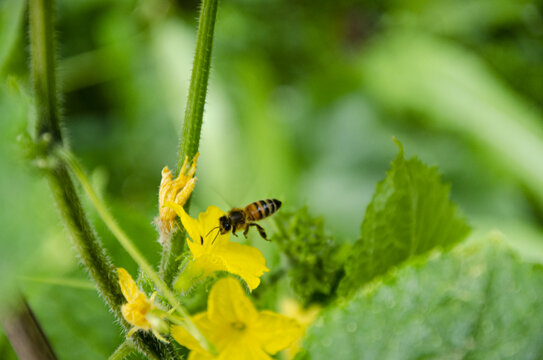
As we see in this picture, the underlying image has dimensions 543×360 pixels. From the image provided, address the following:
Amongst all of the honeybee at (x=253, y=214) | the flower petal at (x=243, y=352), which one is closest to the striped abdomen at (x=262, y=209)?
the honeybee at (x=253, y=214)

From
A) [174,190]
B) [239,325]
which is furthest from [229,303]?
[174,190]

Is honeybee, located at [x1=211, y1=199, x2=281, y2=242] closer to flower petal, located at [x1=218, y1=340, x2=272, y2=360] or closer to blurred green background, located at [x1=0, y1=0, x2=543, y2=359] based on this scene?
flower petal, located at [x1=218, y1=340, x2=272, y2=360]

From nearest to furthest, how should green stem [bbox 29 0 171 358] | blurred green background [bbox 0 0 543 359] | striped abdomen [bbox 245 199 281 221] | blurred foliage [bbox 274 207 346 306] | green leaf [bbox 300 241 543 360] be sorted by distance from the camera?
green leaf [bbox 300 241 543 360] < green stem [bbox 29 0 171 358] < blurred foliage [bbox 274 207 346 306] < striped abdomen [bbox 245 199 281 221] < blurred green background [bbox 0 0 543 359]

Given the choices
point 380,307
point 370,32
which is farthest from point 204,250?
point 370,32

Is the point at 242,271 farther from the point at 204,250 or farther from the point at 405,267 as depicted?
the point at 405,267

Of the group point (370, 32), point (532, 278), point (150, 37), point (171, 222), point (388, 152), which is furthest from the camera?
point (370, 32)

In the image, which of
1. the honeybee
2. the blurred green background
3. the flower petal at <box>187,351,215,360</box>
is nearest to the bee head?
the honeybee
